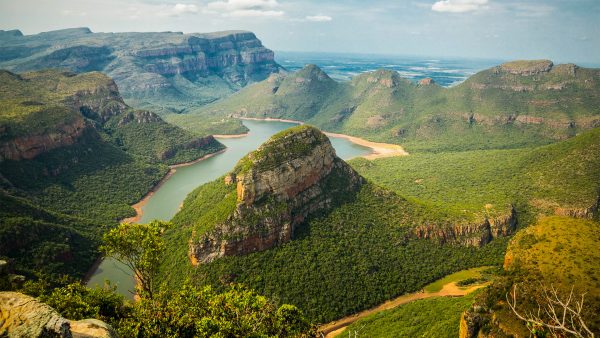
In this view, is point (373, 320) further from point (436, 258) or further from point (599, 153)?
point (599, 153)

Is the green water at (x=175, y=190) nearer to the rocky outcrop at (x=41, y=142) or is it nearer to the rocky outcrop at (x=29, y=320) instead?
the rocky outcrop at (x=41, y=142)

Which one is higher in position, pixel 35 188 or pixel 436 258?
A: pixel 35 188

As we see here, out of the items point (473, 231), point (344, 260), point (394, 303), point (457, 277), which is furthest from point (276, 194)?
point (473, 231)

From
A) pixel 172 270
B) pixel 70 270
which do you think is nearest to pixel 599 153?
pixel 172 270

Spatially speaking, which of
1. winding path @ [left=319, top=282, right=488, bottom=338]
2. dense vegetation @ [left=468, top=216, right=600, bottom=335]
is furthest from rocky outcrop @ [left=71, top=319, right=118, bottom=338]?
winding path @ [left=319, top=282, right=488, bottom=338]

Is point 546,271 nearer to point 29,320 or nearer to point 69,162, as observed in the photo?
point 29,320

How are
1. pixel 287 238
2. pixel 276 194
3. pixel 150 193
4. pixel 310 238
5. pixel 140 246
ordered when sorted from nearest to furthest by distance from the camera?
pixel 140 246
pixel 287 238
pixel 276 194
pixel 310 238
pixel 150 193
